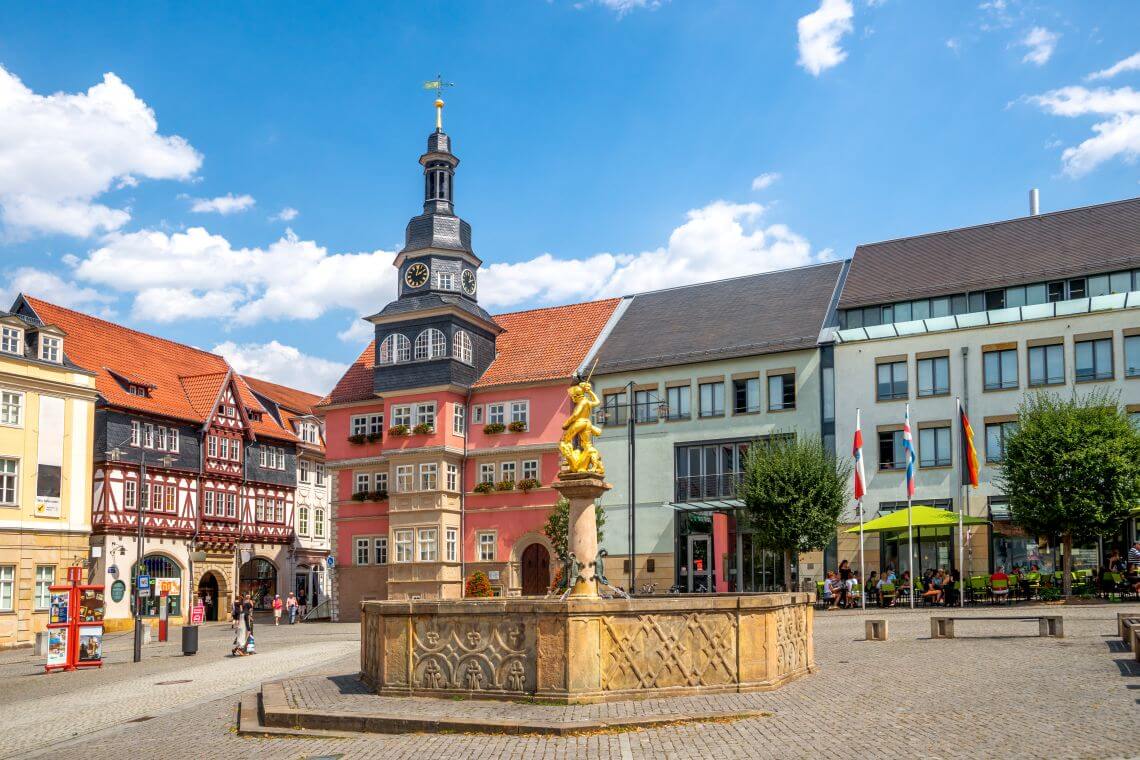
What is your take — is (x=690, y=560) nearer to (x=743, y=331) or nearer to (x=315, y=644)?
(x=743, y=331)

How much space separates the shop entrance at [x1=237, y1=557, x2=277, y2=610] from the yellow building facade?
15.9 m

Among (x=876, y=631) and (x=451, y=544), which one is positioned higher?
(x=451, y=544)

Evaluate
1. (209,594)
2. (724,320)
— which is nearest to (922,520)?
(724,320)

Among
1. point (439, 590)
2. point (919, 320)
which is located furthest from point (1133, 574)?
point (439, 590)

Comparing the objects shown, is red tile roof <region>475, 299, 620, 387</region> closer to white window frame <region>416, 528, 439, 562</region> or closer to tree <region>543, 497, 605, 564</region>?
tree <region>543, 497, 605, 564</region>

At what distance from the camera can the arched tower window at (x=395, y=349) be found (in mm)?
54153

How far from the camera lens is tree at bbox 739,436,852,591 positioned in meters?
40.5

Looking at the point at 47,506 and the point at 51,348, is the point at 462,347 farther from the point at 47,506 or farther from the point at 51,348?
the point at 47,506

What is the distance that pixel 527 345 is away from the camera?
55781 millimetres

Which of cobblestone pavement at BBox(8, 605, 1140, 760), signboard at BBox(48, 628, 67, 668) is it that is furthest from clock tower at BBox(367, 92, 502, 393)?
cobblestone pavement at BBox(8, 605, 1140, 760)

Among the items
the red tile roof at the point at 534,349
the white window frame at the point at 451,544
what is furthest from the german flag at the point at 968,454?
the white window frame at the point at 451,544

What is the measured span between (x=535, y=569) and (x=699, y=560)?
7778 millimetres

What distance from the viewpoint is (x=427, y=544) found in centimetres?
5156

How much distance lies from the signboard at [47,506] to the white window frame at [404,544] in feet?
46.6
